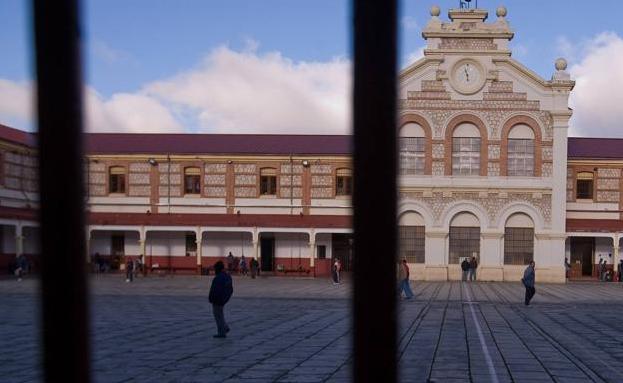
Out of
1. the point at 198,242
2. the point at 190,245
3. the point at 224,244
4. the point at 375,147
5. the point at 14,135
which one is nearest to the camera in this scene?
the point at 375,147

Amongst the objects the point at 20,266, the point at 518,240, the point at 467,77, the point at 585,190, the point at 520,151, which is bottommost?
the point at 20,266

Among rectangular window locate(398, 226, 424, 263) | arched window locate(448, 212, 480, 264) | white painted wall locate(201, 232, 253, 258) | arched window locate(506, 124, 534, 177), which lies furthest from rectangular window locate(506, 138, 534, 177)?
white painted wall locate(201, 232, 253, 258)

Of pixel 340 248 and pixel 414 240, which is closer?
pixel 414 240

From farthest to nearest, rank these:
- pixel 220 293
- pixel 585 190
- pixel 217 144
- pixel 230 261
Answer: pixel 217 144, pixel 585 190, pixel 230 261, pixel 220 293

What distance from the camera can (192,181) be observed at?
47.5 m

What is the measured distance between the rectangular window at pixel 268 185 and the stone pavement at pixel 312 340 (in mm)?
19314

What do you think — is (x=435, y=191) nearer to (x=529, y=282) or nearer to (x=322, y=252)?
(x=322, y=252)

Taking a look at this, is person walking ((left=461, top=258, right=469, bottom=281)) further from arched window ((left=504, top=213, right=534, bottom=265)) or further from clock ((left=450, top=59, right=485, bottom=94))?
clock ((left=450, top=59, right=485, bottom=94))

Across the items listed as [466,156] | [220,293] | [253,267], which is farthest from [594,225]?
[220,293]

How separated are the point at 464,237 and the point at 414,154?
571 centimetres

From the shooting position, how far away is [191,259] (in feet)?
153

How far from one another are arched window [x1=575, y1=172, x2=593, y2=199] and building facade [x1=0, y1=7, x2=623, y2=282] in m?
0.06

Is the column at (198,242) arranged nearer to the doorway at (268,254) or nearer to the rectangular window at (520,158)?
the doorway at (268,254)

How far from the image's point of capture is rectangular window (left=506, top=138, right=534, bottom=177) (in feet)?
143
